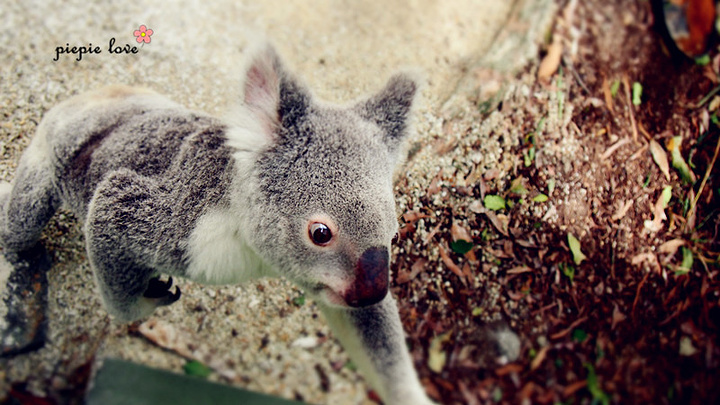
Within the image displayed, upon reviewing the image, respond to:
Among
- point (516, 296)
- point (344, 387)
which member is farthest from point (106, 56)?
point (516, 296)

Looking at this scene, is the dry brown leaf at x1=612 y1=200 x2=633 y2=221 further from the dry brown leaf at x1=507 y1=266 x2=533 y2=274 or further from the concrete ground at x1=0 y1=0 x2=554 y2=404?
the concrete ground at x1=0 y1=0 x2=554 y2=404

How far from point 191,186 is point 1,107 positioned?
1.10m

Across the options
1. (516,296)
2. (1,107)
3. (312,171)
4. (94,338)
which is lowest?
(94,338)

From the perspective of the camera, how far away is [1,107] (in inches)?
85.8

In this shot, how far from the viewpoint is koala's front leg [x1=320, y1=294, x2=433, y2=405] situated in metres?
1.58

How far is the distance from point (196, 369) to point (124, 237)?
0.57 metres

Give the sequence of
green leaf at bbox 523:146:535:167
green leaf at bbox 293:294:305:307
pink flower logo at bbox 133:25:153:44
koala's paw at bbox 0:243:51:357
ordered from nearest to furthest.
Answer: koala's paw at bbox 0:243:51:357
green leaf at bbox 293:294:305:307
green leaf at bbox 523:146:535:167
pink flower logo at bbox 133:25:153:44

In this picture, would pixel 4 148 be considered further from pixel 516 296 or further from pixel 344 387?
pixel 516 296

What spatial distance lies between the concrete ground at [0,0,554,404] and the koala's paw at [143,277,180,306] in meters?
0.05

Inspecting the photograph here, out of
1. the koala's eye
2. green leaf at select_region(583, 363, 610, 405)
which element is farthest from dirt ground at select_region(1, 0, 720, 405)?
the koala's eye

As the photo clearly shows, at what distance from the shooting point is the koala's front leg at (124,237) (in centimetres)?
177

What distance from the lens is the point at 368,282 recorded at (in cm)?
149

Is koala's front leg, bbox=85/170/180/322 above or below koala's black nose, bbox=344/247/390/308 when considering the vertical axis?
below

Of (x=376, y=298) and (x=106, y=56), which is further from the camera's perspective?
(x=106, y=56)
